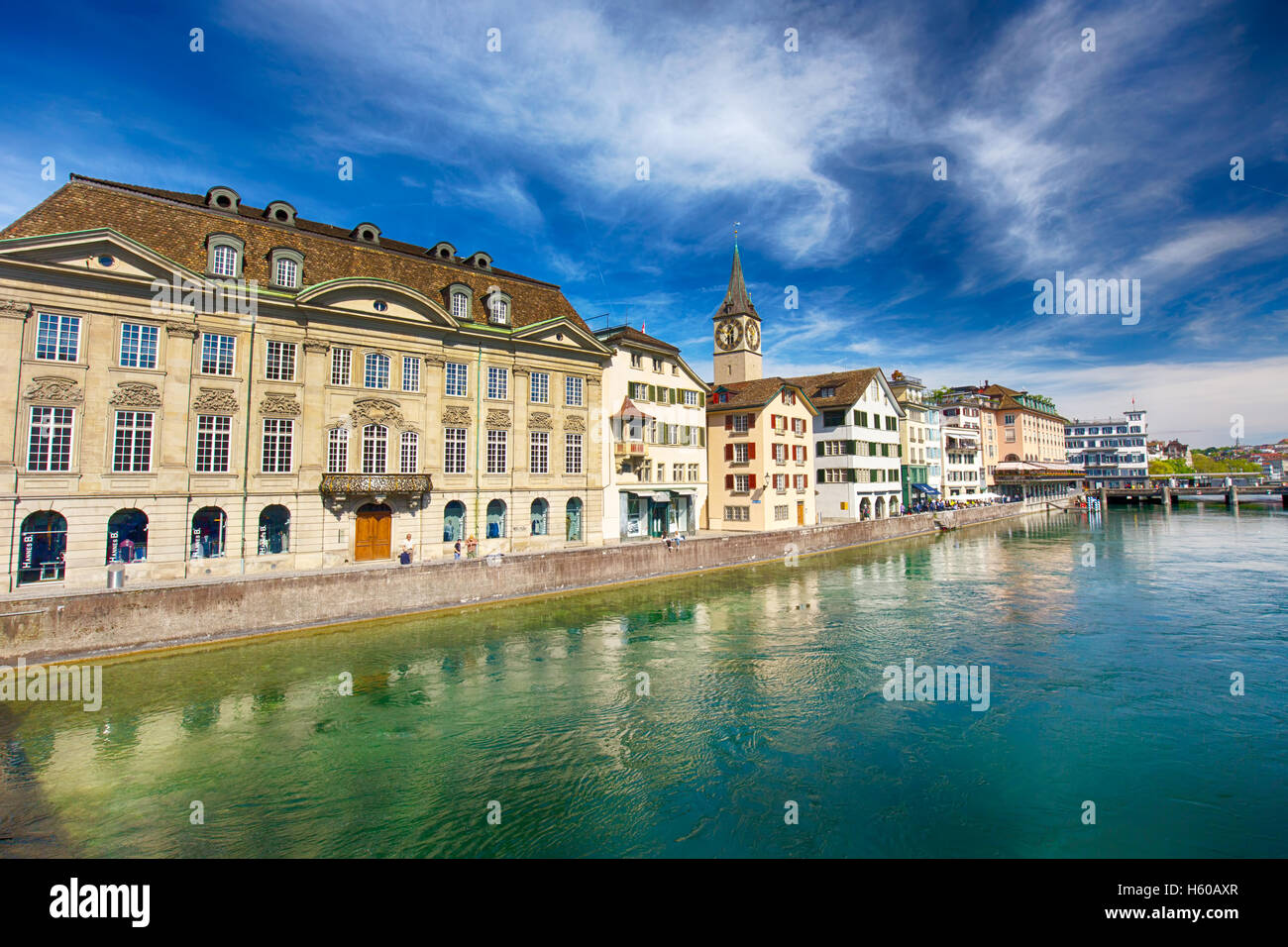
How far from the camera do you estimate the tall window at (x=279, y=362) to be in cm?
2830

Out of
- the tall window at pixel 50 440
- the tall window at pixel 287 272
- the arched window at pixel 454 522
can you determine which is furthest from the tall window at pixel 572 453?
the tall window at pixel 50 440

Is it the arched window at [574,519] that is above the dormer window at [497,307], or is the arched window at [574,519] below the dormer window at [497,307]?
below

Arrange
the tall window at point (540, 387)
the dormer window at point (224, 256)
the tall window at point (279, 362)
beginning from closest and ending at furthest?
the dormer window at point (224, 256) < the tall window at point (279, 362) < the tall window at point (540, 387)

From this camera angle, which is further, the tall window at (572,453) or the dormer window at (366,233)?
the tall window at (572,453)

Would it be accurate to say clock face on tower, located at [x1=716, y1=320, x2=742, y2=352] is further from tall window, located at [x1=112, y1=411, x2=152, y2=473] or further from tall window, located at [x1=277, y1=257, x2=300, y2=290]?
tall window, located at [x1=112, y1=411, x2=152, y2=473]

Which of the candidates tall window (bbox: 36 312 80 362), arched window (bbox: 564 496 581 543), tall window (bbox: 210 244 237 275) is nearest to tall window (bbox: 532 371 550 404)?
arched window (bbox: 564 496 581 543)

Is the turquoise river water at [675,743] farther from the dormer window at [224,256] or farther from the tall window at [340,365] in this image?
the dormer window at [224,256]

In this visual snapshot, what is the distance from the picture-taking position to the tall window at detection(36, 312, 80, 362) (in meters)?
23.2

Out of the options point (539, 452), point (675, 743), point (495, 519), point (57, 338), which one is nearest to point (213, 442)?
point (57, 338)

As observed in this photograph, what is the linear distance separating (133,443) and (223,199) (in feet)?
44.3

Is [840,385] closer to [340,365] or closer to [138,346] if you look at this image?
[340,365]

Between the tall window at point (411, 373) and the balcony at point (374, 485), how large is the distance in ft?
15.8

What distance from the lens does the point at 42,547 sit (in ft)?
75.4

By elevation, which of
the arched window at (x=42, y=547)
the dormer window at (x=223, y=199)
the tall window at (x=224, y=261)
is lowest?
the arched window at (x=42, y=547)
